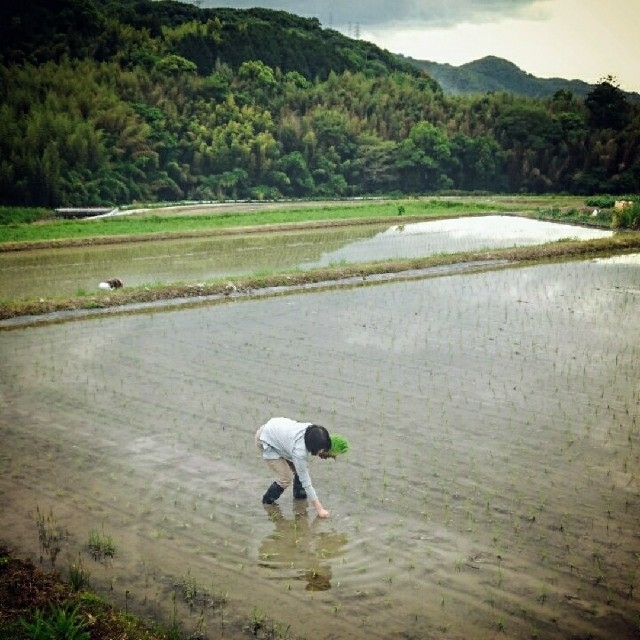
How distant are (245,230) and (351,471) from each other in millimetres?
17072

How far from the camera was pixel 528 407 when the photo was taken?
7.22 m

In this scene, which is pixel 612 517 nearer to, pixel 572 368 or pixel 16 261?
pixel 572 368

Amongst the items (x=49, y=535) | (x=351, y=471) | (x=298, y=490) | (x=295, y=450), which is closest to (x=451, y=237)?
(x=351, y=471)

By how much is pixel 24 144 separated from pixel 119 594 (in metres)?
27.4

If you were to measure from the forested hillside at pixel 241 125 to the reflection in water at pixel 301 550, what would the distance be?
26098 mm

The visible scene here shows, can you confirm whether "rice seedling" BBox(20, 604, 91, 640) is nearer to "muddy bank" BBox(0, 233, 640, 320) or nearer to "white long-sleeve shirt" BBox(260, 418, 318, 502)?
"white long-sleeve shirt" BBox(260, 418, 318, 502)

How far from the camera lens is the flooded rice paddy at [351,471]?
4148mm

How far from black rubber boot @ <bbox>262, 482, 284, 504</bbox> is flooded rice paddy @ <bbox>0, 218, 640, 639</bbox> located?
0.26ft

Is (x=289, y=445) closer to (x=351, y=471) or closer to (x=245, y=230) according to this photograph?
(x=351, y=471)

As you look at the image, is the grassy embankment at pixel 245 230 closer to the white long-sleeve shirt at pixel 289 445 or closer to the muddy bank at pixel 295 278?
the muddy bank at pixel 295 278

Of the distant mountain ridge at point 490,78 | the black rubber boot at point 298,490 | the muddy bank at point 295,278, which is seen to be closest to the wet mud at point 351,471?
the black rubber boot at point 298,490

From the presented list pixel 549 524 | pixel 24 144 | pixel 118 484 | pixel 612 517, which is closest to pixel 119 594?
pixel 118 484

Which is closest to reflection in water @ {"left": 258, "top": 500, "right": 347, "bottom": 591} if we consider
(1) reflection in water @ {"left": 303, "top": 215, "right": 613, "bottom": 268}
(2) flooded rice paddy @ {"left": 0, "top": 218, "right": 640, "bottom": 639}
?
(2) flooded rice paddy @ {"left": 0, "top": 218, "right": 640, "bottom": 639}

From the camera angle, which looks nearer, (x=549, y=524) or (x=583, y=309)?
(x=549, y=524)
